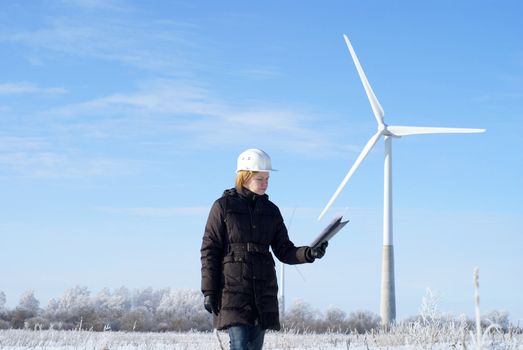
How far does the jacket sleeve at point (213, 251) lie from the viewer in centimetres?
717

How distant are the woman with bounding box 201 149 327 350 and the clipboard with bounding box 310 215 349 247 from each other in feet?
0.78

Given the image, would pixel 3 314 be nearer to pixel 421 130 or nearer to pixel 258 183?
pixel 421 130

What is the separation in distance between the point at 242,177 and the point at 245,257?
2.61ft

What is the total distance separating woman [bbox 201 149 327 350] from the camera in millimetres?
7172

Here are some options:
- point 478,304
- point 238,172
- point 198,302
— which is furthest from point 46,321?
point 478,304

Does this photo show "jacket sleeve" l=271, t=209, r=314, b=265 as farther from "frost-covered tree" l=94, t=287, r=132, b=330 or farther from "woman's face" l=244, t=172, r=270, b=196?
"frost-covered tree" l=94, t=287, r=132, b=330

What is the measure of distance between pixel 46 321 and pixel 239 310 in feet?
103

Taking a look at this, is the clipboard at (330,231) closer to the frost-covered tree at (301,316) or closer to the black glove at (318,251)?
the black glove at (318,251)

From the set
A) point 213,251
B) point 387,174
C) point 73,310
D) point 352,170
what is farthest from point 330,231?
point 73,310

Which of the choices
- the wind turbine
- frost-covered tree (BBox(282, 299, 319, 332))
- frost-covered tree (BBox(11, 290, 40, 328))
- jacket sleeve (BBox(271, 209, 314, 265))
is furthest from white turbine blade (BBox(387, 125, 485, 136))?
jacket sleeve (BBox(271, 209, 314, 265))

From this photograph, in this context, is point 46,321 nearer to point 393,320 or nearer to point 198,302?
point 198,302

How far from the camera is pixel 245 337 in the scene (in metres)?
7.24

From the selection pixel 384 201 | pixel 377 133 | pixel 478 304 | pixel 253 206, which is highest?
pixel 377 133

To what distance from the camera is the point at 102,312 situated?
129ft
